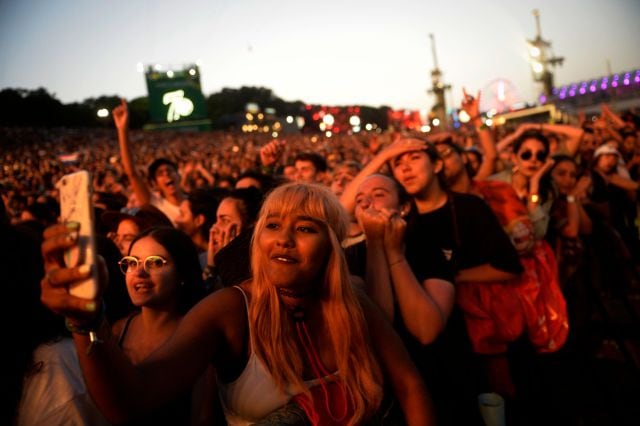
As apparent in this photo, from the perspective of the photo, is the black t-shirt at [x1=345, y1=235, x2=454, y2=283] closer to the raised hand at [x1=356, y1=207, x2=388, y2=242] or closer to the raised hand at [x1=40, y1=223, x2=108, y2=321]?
the raised hand at [x1=356, y1=207, x2=388, y2=242]

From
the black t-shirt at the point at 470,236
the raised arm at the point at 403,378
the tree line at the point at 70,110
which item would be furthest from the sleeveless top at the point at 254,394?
the tree line at the point at 70,110

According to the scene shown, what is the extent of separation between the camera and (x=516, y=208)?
3332 mm

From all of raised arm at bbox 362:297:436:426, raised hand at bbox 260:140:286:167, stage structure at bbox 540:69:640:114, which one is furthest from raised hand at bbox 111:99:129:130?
stage structure at bbox 540:69:640:114

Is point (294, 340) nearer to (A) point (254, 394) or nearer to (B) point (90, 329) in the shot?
(A) point (254, 394)

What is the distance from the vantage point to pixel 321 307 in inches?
72.8

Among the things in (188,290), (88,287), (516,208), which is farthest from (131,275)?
(516,208)

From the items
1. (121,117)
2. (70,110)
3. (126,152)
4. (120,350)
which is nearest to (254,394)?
(120,350)

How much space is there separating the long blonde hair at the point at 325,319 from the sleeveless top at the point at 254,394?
0.08ft

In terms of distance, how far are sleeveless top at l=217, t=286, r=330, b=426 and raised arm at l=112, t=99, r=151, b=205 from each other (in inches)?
125

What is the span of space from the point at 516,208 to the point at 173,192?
370cm

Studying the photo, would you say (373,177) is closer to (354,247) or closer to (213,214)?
(354,247)

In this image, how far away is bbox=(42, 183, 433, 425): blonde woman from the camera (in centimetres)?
158

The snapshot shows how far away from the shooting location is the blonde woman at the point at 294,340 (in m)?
1.58

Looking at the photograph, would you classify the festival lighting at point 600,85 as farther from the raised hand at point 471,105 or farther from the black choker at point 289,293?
the black choker at point 289,293
